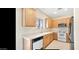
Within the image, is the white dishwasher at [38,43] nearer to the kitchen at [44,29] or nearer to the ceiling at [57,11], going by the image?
the kitchen at [44,29]

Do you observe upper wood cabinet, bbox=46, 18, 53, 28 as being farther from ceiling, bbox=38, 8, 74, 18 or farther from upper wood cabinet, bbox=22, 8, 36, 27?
upper wood cabinet, bbox=22, 8, 36, 27

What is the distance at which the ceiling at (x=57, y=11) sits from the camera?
1.53m

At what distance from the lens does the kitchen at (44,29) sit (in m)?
1.53

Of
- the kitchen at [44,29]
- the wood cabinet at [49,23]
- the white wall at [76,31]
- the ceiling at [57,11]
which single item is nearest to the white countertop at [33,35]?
the kitchen at [44,29]

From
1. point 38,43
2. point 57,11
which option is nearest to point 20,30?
point 38,43

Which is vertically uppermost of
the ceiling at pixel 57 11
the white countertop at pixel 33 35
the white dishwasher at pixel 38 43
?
the ceiling at pixel 57 11

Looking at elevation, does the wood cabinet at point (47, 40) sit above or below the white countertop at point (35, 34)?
below

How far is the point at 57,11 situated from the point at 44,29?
0.28m

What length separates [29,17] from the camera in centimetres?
154

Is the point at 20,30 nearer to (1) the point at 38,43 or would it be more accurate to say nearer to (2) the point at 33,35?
(2) the point at 33,35

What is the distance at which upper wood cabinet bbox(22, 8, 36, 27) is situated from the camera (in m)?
1.54
